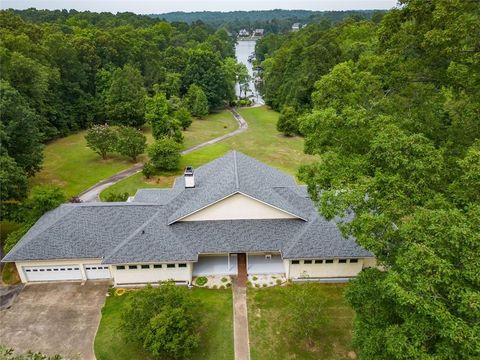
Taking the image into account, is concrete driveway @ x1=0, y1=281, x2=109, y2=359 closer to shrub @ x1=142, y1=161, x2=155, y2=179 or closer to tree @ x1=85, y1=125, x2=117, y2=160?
shrub @ x1=142, y1=161, x2=155, y2=179

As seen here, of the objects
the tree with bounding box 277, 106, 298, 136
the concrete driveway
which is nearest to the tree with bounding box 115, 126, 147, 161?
the concrete driveway

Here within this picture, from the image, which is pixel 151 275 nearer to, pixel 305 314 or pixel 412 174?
pixel 305 314

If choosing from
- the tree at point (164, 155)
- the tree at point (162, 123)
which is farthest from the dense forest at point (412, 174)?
the tree at point (162, 123)

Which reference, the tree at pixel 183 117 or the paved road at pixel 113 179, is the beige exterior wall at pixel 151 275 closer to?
the paved road at pixel 113 179

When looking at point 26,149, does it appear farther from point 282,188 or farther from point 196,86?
point 196,86

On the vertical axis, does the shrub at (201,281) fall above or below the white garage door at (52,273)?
below

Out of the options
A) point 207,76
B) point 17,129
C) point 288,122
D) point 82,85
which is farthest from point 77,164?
point 207,76
